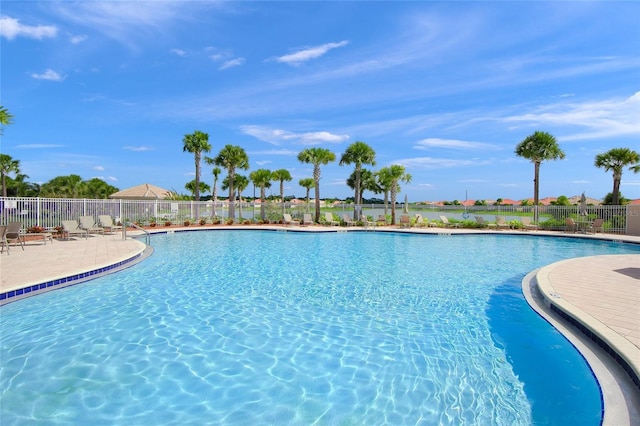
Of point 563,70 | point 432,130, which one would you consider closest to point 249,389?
point 563,70

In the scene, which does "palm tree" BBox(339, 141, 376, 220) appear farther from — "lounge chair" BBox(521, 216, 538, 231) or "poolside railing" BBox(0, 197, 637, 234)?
"lounge chair" BBox(521, 216, 538, 231)

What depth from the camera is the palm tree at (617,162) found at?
69.9 feet

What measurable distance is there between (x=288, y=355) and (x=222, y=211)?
19.6m

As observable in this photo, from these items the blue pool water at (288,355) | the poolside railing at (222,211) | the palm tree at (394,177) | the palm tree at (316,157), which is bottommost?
the blue pool water at (288,355)

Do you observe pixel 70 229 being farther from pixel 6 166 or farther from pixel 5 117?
pixel 6 166

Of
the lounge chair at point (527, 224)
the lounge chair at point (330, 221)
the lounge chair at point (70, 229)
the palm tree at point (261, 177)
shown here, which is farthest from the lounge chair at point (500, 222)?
the palm tree at point (261, 177)

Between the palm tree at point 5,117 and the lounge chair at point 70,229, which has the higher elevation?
the palm tree at point 5,117

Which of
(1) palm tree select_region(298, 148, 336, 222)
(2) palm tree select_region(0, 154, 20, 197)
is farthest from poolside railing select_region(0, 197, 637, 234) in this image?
(2) palm tree select_region(0, 154, 20, 197)

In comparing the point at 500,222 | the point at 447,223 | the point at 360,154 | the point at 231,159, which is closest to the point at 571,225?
the point at 500,222

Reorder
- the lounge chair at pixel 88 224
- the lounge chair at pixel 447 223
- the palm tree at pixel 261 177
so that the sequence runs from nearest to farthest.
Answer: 1. the lounge chair at pixel 88 224
2. the lounge chair at pixel 447 223
3. the palm tree at pixel 261 177

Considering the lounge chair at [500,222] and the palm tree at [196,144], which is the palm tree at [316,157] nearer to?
the palm tree at [196,144]

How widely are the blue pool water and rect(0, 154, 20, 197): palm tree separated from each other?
39220 mm

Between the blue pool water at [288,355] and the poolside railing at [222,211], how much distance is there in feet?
30.9

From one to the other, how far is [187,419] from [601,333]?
430cm
